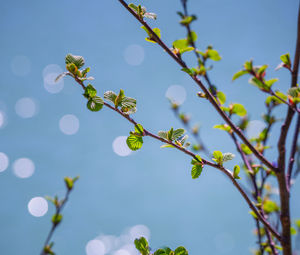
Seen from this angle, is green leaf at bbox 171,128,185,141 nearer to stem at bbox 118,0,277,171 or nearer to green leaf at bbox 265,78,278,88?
stem at bbox 118,0,277,171

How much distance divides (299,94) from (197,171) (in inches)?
14.6

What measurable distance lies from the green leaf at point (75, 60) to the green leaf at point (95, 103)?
0.12 m

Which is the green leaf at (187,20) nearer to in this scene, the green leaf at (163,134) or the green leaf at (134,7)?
the green leaf at (134,7)

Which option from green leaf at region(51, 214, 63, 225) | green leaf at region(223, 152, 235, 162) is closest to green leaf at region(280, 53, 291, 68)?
green leaf at region(223, 152, 235, 162)

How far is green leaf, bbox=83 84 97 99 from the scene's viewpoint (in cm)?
67

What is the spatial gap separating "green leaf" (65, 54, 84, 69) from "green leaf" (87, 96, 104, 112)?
12 cm

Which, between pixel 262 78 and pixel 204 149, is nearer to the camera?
pixel 262 78

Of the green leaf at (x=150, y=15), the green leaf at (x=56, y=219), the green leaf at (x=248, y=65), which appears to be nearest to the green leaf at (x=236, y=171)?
the green leaf at (x=248, y=65)

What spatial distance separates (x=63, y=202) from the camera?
997 millimetres

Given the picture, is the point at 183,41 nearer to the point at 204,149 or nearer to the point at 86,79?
the point at 86,79

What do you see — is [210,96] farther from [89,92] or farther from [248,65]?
[89,92]

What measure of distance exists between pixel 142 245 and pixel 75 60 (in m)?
0.58

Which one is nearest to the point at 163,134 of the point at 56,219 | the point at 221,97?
the point at 221,97

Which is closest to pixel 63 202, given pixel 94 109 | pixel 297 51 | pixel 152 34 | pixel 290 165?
pixel 94 109
